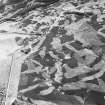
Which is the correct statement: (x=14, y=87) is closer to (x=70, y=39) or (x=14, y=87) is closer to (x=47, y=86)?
(x=47, y=86)

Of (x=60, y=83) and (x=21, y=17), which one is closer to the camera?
(x=60, y=83)

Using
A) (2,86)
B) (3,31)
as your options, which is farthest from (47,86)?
(3,31)

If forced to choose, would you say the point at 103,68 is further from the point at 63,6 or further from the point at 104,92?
the point at 63,6

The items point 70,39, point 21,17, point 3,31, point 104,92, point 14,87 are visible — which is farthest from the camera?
point 21,17

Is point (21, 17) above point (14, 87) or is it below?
above

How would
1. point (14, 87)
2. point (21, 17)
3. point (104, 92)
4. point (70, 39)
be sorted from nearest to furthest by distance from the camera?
point (104, 92) → point (14, 87) → point (70, 39) → point (21, 17)

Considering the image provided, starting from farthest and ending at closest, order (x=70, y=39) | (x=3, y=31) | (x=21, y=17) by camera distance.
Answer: (x=21, y=17)
(x=3, y=31)
(x=70, y=39)

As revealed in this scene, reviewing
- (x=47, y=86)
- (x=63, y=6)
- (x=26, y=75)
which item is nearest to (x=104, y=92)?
(x=47, y=86)
